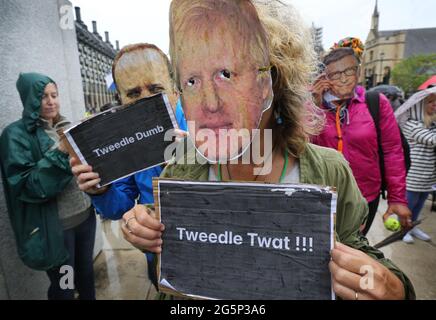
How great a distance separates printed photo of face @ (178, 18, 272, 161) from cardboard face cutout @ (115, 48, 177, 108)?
2.62 ft

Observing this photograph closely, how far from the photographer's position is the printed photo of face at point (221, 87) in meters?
0.76

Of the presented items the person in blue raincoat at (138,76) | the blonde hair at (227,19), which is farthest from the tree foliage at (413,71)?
the blonde hair at (227,19)

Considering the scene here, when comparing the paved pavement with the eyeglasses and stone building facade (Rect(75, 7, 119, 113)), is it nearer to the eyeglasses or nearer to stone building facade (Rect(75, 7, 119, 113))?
the eyeglasses

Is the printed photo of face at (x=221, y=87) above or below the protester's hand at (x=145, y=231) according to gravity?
above

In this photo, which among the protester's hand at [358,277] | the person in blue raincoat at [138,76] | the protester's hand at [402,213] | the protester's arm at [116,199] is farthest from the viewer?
the protester's hand at [402,213]

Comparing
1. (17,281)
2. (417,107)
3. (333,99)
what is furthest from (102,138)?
(417,107)

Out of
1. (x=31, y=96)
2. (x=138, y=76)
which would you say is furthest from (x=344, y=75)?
(x=31, y=96)

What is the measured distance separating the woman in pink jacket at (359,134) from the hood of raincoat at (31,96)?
1988 mm

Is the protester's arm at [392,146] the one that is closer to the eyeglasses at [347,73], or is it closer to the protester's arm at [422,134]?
the eyeglasses at [347,73]

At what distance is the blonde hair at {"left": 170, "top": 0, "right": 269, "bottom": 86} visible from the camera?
0.75 m

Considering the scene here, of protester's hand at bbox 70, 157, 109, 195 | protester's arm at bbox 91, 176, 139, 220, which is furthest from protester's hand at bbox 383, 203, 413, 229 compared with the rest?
protester's hand at bbox 70, 157, 109, 195

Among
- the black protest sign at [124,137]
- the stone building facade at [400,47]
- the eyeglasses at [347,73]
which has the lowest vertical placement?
the black protest sign at [124,137]

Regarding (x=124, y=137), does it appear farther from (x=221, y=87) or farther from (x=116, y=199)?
(x=221, y=87)

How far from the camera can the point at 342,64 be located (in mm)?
1980
